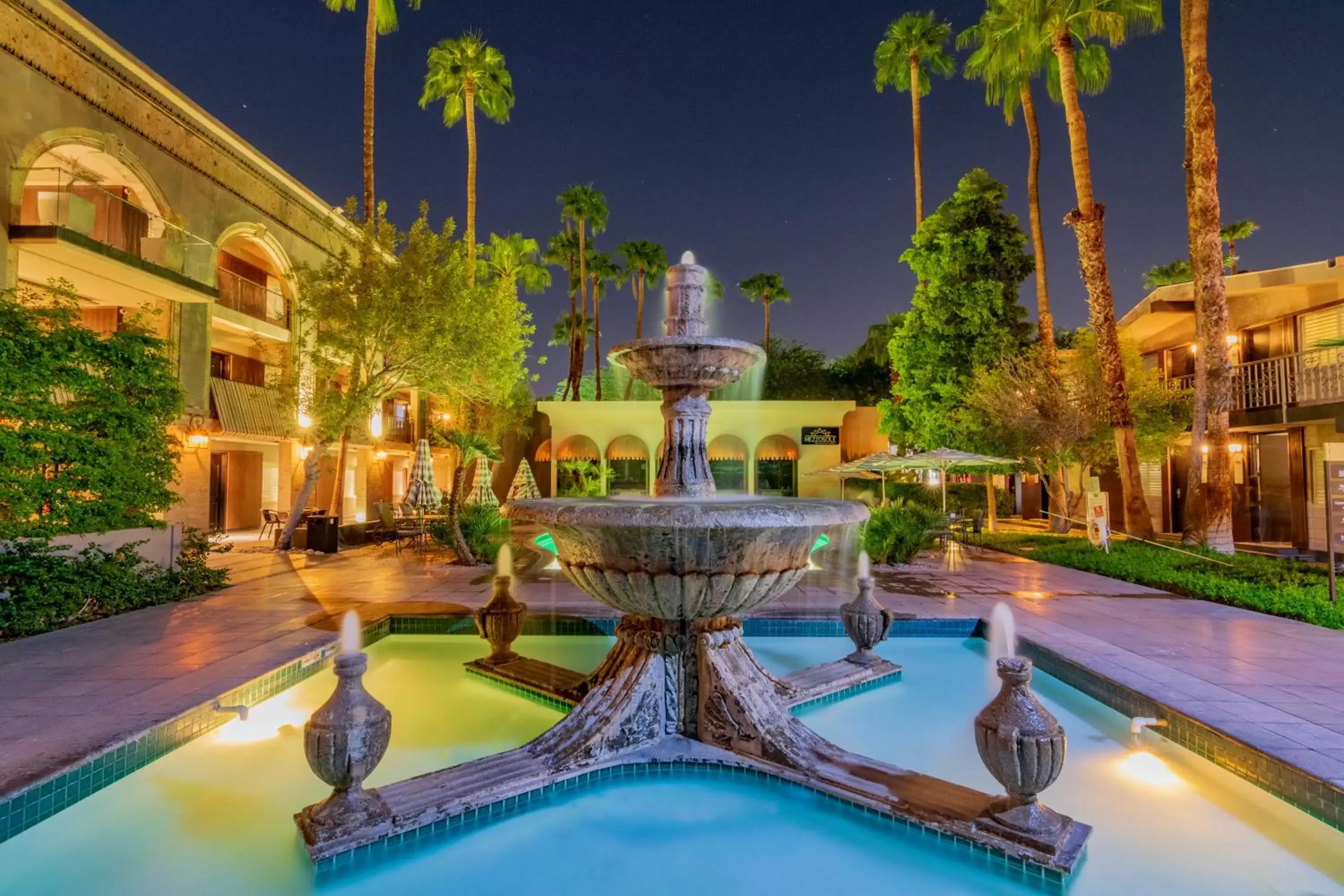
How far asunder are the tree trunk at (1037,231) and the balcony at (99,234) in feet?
67.8

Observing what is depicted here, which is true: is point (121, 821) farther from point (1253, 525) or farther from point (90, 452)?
point (1253, 525)

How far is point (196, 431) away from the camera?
15492mm

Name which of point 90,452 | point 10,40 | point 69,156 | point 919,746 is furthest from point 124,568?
point 69,156

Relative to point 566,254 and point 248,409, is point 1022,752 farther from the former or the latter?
point 566,254

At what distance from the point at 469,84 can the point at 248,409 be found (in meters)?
13.9

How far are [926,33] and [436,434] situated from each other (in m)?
23.4

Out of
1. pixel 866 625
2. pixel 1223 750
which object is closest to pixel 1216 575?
pixel 866 625

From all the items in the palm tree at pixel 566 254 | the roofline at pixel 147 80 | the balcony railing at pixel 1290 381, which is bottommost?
the balcony railing at pixel 1290 381

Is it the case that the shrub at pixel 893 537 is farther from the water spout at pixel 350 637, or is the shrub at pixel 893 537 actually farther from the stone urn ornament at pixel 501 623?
the water spout at pixel 350 637

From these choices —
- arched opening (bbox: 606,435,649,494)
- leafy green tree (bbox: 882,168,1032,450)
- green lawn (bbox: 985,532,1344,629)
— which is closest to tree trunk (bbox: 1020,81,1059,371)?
leafy green tree (bbox: 882,168,1032,450)

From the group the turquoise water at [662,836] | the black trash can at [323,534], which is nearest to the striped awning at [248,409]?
the black trash can at [323,534]

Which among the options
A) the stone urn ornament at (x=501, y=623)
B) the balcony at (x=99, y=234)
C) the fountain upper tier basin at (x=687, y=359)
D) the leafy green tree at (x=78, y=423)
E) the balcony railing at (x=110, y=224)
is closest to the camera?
the fountain upper tier basin at (x=687, y=359)

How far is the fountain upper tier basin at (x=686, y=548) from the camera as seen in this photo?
3584mm

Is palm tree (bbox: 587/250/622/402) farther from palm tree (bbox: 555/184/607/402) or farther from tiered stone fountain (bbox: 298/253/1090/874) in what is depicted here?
tiered stone fountain (bbox: 298/253/1090/874)
